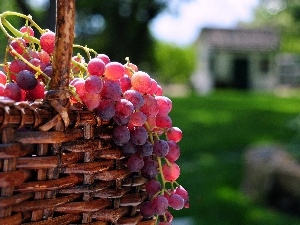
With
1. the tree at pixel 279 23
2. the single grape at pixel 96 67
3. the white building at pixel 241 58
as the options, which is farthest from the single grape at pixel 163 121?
the tree at pixel 279 23

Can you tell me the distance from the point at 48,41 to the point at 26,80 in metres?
0.10

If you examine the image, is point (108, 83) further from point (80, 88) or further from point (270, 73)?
point (270, 73)

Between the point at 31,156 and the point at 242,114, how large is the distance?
874 centimetres

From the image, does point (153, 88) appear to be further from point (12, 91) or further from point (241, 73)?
point (241, 73)

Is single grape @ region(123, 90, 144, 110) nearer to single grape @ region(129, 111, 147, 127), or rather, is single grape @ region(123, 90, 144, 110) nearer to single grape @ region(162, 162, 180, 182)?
single grape @ region(129, 111, 147, 127)

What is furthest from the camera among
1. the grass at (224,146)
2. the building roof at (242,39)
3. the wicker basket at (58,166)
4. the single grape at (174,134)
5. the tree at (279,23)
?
the tree at (279,23)

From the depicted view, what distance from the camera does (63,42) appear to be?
63 cm

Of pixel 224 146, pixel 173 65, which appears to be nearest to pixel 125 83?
pixel 224 146

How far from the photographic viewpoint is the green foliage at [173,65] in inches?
947

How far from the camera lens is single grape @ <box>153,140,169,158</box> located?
719 mm

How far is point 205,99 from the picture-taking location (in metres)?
11.5

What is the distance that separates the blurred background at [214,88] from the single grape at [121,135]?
9.94ft

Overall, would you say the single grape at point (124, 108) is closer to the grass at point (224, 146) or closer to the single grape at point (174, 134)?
the single grape at point (174, 134)

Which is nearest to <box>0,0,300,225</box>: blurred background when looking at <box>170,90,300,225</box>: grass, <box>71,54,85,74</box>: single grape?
<box>170,90,300,225</box>: grass
